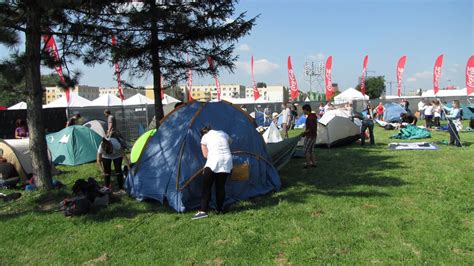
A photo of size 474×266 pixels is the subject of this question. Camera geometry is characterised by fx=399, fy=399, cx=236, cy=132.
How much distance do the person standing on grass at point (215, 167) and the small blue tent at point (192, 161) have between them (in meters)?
0.45

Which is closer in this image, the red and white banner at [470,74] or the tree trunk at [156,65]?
the tree trunk at [156,65]

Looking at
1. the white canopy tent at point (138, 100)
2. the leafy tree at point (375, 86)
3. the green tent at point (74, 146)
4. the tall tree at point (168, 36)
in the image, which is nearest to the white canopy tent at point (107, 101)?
the white canopy tent at point (138, 100)

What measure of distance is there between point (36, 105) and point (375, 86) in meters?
94.7

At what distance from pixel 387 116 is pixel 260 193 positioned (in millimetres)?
20106

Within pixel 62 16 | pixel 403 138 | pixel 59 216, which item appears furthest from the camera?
pixel 403 138

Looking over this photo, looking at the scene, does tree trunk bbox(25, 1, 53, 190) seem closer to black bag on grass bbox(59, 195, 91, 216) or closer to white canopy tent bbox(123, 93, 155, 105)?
black bag on grass bbox(59, 195, 91, 216)

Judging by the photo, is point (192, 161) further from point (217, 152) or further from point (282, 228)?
point (282, 228)

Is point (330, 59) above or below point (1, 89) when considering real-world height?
above

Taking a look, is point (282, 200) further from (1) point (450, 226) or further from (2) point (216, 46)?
(2) point (216, 46)

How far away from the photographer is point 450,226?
545cm

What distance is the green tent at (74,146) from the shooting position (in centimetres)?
1280

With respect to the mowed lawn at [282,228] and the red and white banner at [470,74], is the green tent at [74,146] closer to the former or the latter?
the mowed lawn at [282,228]

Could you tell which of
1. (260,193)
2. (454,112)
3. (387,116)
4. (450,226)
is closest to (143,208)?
(260,193)

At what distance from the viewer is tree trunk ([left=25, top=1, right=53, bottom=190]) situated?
8055 millimetres
